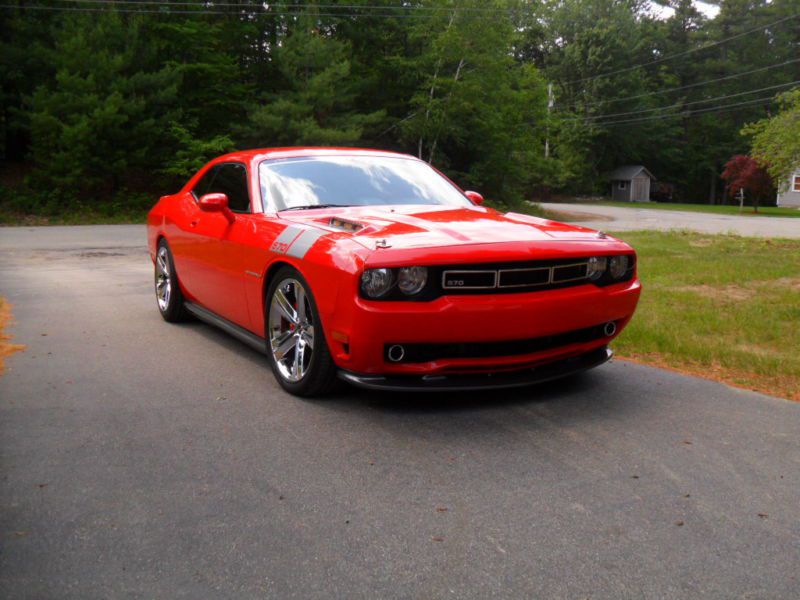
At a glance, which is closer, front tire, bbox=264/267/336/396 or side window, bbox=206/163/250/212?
front tire, bbox=264/267/336/396

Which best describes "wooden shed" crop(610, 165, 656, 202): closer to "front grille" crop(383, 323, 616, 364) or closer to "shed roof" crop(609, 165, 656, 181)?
"shed roof" crop(609, 165, 656, 181)

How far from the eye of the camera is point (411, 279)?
12.4ft

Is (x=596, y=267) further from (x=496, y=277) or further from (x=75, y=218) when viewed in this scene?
(x=75, y=218)

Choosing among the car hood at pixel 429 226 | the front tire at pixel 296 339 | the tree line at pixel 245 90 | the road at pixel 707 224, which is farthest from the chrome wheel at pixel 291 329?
the tree line at pixel 245 90

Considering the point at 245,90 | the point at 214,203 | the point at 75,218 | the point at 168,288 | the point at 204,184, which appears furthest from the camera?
the point at 245,90

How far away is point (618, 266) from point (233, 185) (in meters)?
2.82

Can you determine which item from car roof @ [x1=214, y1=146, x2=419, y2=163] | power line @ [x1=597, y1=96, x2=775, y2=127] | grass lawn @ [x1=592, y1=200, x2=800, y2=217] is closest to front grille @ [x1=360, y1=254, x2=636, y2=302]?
car roof @ [x1=214, y1=146, x2=419, y2=163]

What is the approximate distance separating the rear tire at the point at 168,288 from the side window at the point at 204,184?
58cm

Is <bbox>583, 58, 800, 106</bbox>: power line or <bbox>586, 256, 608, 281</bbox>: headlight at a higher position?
<bbox>583, 58, 800, 106</bbox>: power line

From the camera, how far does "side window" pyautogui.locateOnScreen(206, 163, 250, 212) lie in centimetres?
527

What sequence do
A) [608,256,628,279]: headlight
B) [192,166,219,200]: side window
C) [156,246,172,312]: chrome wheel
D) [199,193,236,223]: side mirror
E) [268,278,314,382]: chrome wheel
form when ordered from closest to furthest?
[268,278,314,382]: chrome wheel < [608,256,628,279]: headlight < [199,193,236,223]: side mirror < [192,166,219,200]: side window < [156,246,172,312]: chrome wheel

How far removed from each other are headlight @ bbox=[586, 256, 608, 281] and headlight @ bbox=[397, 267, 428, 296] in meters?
1.03

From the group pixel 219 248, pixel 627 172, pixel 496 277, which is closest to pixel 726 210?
pixel 627 172

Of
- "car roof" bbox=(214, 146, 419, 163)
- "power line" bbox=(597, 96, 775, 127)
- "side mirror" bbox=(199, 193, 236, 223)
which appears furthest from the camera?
"power line" bbox=(597, 96, 775, 127)
